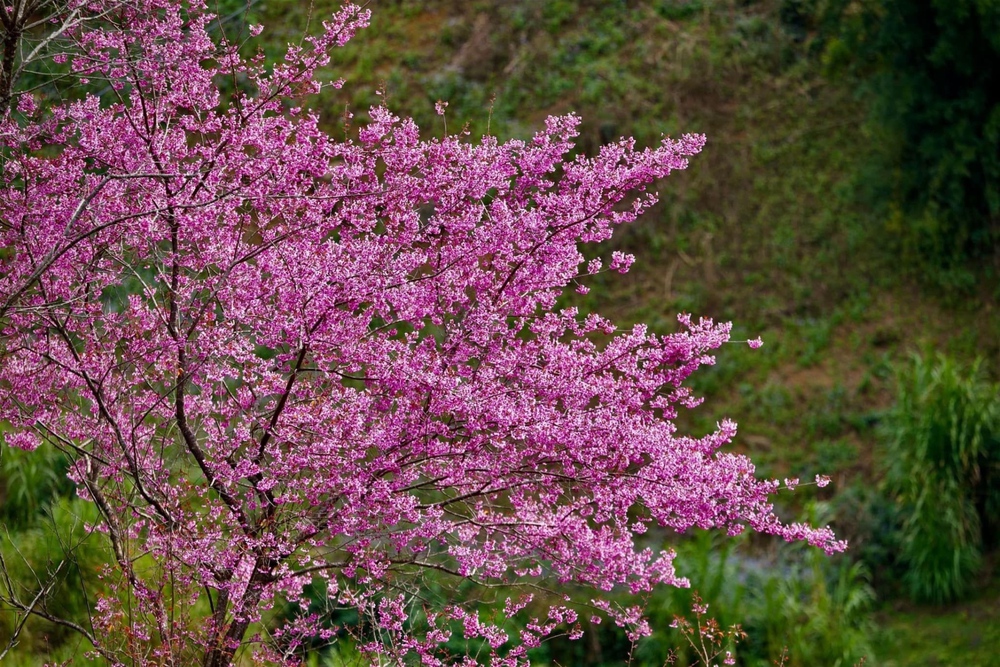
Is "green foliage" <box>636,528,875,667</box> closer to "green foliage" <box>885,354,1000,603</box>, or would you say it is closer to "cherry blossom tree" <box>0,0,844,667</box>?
"green foliage" <box>885,354,1000,603</box>

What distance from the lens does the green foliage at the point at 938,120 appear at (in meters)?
10.9

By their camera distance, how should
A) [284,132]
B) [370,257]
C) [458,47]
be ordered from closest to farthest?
[370,257], [284,132], [458,47]

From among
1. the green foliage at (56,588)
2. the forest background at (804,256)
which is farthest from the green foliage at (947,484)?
the green foliage at (56,588)

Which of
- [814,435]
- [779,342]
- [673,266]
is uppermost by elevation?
[673,266]

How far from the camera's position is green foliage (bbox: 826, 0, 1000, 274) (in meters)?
10.9

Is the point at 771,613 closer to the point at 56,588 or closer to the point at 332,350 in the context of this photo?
the point at 56,588

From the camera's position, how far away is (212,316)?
12.7 feet

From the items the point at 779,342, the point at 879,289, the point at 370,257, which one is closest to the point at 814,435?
the point at 779,342

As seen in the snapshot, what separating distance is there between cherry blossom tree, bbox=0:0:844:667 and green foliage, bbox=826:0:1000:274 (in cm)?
Answer: 799

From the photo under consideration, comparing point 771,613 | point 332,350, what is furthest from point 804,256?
point 332,350

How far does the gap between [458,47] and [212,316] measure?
448 inches

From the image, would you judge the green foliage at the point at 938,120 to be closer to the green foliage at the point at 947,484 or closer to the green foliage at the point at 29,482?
the green foliage at the point at 947,484

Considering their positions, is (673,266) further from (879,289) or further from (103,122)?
(103,122)

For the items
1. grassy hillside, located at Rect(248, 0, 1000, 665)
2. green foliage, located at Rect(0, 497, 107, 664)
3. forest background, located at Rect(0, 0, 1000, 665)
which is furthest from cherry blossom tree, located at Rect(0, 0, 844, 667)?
grassy hillside, located at Rect(248, 0, 1000, 665)
